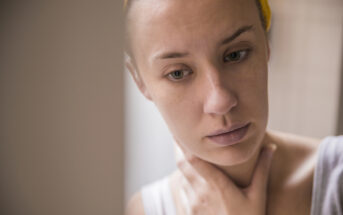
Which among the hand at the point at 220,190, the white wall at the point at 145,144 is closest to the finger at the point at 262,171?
the hand at the point at 220,190

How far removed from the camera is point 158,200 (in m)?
1.07

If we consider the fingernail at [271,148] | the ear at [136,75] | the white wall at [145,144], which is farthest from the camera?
the white wall at [145,144]

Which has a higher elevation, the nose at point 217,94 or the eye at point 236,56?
the eye at point 236,56

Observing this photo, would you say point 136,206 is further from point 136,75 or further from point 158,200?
point 136,75

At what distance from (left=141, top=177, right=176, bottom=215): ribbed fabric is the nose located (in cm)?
52

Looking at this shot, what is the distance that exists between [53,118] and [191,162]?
2.23 ft

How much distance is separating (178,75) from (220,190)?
0.38m

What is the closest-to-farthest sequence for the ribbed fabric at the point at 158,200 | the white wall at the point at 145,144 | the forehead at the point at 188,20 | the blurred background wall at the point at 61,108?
the blurred background wall at the point at 61,108, the forehead at the point at 188,20, the ribbed fabric at the point at 158,200, the white wall at the point at 145,144

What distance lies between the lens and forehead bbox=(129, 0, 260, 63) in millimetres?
628

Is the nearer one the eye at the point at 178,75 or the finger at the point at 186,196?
the eye at the point at 178,75

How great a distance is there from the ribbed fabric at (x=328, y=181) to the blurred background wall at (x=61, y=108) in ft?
2.59

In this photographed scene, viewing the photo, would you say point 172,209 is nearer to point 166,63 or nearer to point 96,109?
point 166,63

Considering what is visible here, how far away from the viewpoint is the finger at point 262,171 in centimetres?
85

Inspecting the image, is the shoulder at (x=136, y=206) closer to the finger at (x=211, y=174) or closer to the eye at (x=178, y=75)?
the finger at (x=211, y=174)
